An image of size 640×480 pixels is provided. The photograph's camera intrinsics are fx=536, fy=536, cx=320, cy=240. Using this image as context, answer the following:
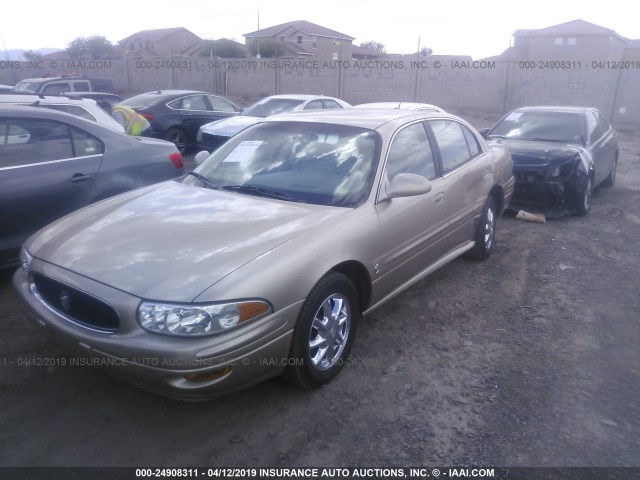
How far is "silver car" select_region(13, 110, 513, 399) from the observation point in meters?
2.67

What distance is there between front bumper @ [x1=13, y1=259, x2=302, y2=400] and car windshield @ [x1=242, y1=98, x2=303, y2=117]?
9.14 meters

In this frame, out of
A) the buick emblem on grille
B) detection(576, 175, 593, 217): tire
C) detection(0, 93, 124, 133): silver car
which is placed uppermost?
detection(0, 93, 124, 133): silver car

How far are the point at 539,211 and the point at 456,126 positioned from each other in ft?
9.96

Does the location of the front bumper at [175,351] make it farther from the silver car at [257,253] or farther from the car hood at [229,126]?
the car hood at [229,126]

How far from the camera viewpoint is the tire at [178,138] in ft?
38.8

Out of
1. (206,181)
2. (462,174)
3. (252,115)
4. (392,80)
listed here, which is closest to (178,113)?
(252,115)

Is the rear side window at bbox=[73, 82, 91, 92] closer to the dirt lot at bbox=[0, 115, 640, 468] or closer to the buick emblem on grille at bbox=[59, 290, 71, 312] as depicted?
the dirt lot at bbox=[0, 115, 640, 468]

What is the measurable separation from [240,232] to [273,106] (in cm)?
917

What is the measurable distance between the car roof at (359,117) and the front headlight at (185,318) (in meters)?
2.10

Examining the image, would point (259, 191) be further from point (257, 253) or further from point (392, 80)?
point (392, 80)

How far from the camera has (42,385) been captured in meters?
3.32

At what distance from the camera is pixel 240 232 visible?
3.18 m

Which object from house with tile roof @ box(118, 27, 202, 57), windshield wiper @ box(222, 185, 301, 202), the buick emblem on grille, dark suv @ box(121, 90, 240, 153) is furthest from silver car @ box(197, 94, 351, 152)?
house with tile roof @ box(118, 27, 202, 57)

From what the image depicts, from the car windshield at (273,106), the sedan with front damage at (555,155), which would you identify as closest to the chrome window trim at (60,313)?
the sedan with front damage at (555,155)
